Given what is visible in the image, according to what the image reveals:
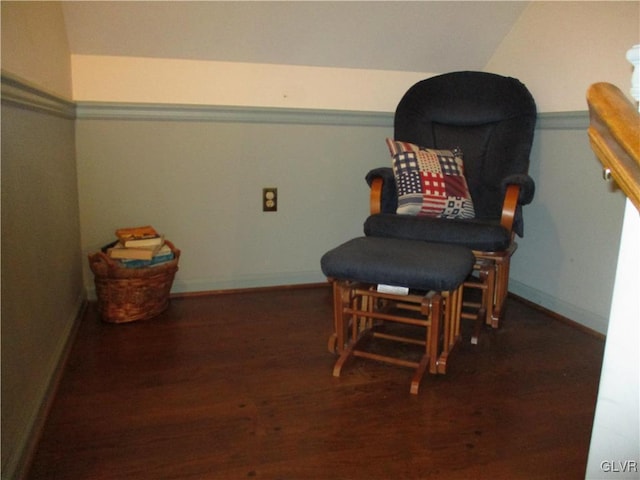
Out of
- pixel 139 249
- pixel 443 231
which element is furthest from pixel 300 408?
pixel 139 249

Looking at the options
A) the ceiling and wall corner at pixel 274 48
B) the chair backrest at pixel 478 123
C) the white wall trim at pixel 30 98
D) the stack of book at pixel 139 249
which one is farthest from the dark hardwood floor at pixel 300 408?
Result: the ceiling and wall corner at pixel 274 48

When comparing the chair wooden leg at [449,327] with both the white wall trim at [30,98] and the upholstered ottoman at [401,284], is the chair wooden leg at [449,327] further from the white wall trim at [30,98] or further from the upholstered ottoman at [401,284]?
the white wall trim at [30,98]

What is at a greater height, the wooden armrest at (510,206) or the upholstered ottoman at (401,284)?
the wooden armrest at (510,206)

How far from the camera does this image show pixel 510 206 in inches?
79.2

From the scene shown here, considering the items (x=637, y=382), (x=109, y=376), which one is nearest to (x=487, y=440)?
(x=637, y=382)

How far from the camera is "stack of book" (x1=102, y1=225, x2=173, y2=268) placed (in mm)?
2113

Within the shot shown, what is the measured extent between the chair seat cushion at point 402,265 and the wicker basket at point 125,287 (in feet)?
2.71

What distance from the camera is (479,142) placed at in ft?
7.95

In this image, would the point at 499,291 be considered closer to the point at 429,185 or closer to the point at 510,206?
the point at 510,206

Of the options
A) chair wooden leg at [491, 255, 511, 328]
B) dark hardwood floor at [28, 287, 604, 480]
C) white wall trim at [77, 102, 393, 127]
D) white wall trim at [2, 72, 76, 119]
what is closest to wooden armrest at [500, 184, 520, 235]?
chair wooden leg at [491, 255, 511, 328]

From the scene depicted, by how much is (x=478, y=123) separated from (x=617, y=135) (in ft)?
6.17

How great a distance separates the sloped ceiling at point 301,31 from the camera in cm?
219

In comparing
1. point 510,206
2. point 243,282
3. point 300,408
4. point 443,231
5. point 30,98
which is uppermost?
point 30,98

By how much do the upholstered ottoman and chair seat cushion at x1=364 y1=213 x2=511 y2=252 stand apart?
0.38 ft
